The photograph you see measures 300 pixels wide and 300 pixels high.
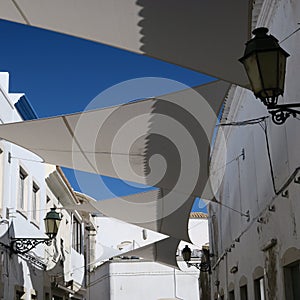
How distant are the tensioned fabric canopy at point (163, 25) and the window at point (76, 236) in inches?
657

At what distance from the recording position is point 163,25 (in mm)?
4840

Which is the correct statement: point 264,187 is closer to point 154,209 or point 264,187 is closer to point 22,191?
point 154,209

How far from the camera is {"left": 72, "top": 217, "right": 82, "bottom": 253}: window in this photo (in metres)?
21.7

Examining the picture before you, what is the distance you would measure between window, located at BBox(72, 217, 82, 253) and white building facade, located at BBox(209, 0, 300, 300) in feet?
33.2

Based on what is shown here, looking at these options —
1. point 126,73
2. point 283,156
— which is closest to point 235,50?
point 283,156

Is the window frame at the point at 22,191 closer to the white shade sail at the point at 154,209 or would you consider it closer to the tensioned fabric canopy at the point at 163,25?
the white shade sail at the point at 154,209

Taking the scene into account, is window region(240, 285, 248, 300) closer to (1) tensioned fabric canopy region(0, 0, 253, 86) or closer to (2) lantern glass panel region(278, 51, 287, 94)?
(1) tensioned fabric canopy region(0, 0, 253, 86)

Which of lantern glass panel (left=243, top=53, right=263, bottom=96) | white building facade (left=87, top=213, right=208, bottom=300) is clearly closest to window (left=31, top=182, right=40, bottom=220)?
lantern glass panel (left=243, top=53, right=263, bottom=96)

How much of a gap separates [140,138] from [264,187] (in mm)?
1770

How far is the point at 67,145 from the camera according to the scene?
8398 mm

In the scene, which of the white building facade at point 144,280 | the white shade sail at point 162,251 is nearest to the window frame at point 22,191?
the white shade sail at point 162,251

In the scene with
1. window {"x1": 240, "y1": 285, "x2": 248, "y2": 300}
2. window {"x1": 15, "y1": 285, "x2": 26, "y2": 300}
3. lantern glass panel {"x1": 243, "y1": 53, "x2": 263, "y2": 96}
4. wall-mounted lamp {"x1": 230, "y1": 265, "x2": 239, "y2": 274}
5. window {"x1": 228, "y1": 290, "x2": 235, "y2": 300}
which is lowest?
window {"x1": 240, "y1": 285, "x2": 248, "y2": 300}

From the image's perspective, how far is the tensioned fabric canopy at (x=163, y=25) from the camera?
181 inches

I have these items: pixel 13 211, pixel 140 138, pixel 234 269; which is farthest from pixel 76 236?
pixel 140 138
